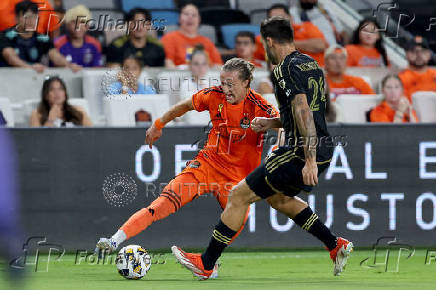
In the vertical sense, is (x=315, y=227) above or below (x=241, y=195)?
below

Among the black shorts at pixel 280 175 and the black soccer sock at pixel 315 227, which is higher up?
the black shorts at pixel 280 175

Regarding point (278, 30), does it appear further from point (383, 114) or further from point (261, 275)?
point (383, 114)

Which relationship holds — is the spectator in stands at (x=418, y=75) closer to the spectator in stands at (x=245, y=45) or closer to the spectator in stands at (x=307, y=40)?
the spectator in stands at (x=307, y=40)

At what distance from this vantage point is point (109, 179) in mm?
11281

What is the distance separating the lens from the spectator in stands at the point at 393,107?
12.5 m

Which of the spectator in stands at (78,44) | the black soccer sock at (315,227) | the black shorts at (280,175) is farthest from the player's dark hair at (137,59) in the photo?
the black shorts at (280,175)

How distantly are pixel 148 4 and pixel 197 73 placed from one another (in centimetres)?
348

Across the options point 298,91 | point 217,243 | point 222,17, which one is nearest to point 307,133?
point 298,91

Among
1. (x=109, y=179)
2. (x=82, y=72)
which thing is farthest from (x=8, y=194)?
(x=82, y=72)

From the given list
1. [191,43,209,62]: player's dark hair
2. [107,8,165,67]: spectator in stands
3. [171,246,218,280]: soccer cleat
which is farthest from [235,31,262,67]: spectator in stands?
[171,246,218,280]: soccer cleat

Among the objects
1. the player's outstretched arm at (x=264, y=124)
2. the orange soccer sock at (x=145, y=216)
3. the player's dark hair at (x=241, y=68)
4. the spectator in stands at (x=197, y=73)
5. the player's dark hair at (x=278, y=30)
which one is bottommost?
the orange soccer sock at (x=145, y=216)

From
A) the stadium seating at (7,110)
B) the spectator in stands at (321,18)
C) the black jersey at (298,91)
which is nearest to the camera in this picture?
the black jersey at (298,91)

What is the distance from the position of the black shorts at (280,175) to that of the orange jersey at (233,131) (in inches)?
32.4

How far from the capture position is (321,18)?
1512 centimetres
